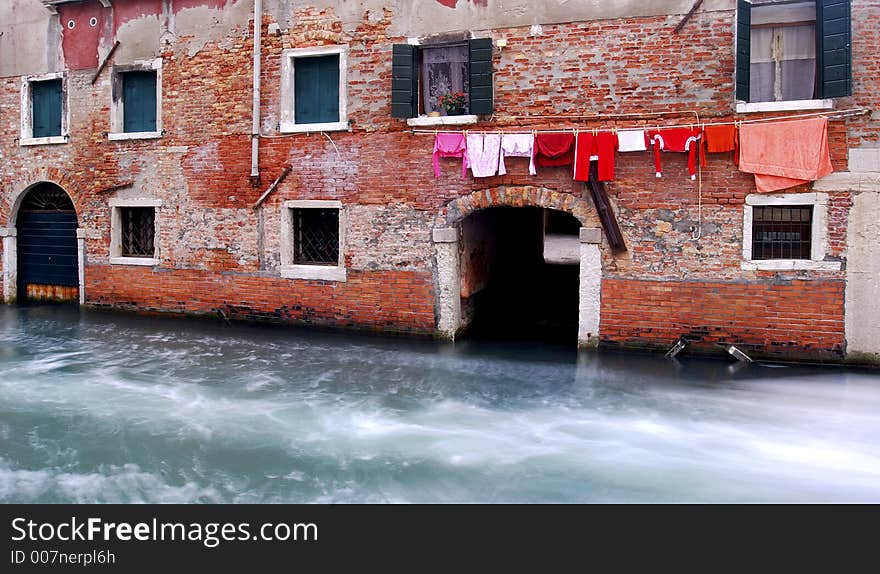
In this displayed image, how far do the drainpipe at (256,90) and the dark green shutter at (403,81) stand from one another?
2198mm

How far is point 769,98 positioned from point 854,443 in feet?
14.2

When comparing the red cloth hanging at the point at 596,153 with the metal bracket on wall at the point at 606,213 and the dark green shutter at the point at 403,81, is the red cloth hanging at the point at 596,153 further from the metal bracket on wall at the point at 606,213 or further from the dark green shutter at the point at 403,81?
the dark green shutter at the point at 403,81

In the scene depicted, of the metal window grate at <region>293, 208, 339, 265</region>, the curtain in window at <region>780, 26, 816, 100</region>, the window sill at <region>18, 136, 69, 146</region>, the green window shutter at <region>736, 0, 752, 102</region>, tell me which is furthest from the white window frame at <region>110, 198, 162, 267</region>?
the curtain in window at <region>780, 26, 816, 100</region>

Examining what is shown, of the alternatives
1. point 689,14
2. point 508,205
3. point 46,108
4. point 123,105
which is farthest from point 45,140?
point 689,14

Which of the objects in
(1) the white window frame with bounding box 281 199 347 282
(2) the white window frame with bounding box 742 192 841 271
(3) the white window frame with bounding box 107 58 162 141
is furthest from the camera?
(3) the white window frame with bounding box 107 58 162 141

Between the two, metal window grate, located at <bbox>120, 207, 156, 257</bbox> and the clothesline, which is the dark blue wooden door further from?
the clothesline

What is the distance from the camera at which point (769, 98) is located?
824cm

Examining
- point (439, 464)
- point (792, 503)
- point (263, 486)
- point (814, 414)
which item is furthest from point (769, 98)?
point (263, 486)

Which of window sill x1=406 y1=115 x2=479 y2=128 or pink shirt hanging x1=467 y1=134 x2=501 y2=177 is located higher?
window sill x1=406 y1=115 x2=479 y2=128

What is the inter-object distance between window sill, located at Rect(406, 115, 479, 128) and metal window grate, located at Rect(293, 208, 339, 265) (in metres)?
1.79

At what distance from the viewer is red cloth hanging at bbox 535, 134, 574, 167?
8703 mm

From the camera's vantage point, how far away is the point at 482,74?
9.03 metres

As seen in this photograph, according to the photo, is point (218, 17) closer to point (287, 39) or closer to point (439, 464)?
point (287, 39)
